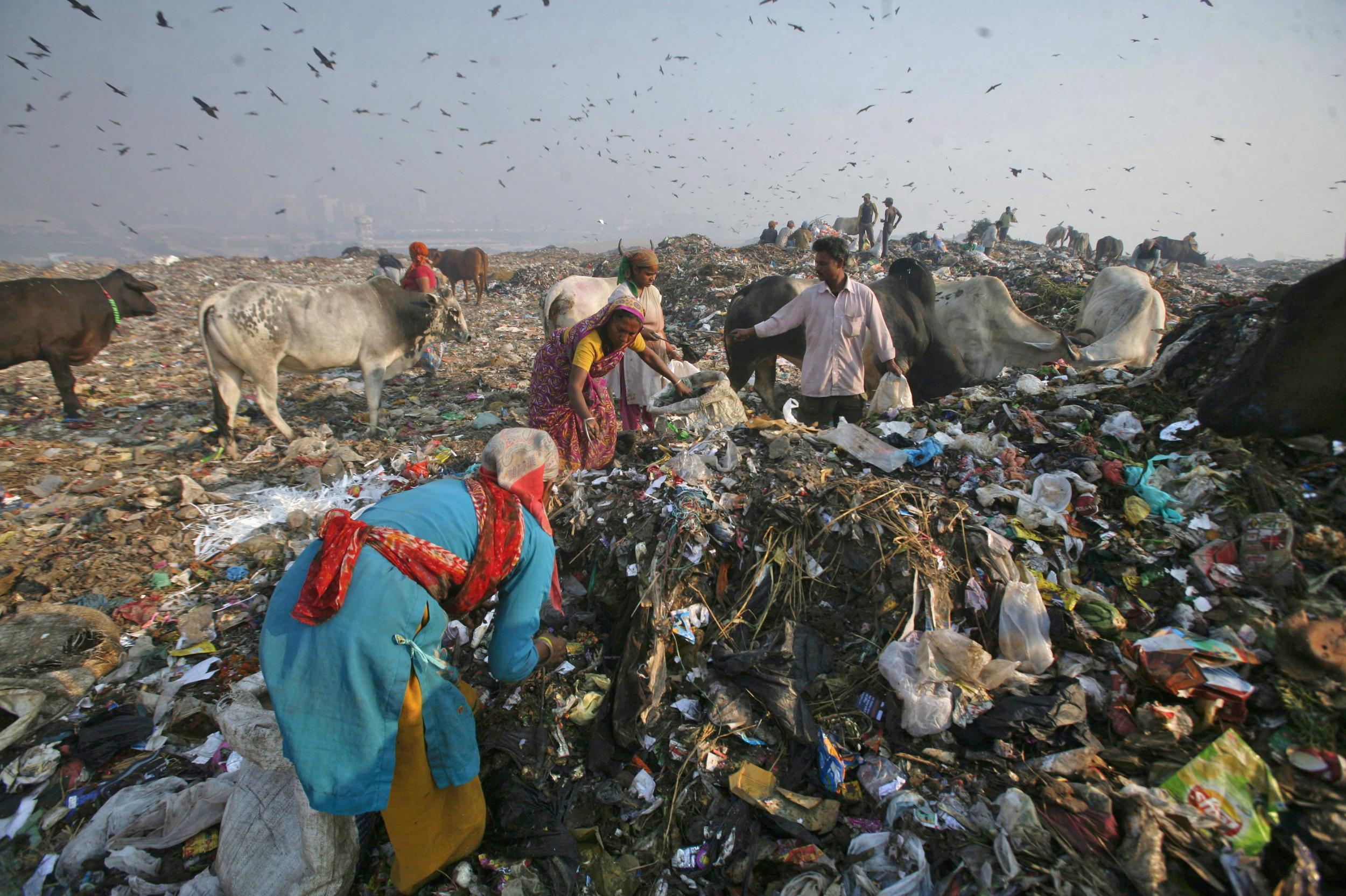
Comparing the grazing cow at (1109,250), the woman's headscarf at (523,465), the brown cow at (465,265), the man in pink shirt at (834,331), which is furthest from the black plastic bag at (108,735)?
the grazing cow at (1109,250)

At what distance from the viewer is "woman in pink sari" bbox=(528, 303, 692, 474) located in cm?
338

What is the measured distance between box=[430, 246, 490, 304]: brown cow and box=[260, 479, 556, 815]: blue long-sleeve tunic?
530 inches

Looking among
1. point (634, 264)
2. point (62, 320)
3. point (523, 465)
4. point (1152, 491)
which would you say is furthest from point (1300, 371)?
point (62, 320)

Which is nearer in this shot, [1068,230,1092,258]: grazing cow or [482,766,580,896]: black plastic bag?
[482,766,580,896]: black plastic bag

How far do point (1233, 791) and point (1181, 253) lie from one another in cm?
2698

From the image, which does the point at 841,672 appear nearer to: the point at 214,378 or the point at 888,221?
the point at 214,378

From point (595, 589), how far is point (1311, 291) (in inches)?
149

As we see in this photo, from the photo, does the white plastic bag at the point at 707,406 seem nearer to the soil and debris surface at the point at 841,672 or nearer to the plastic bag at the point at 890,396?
the soil and debris surface at the point at 841,672

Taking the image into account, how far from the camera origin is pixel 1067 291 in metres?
9.57

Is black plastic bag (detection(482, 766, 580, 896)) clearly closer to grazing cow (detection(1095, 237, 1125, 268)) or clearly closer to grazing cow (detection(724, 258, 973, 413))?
grazing cow (detection(724, 258, 973, 413))

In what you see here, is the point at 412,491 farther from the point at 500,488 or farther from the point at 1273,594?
the point at 1273,594

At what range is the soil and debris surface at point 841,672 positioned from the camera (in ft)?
5.90

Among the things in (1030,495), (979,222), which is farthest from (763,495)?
(979,222)

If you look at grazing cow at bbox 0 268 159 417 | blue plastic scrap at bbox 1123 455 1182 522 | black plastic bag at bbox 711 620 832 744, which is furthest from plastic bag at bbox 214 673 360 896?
grazing cow at bbox 0 268 159 417
